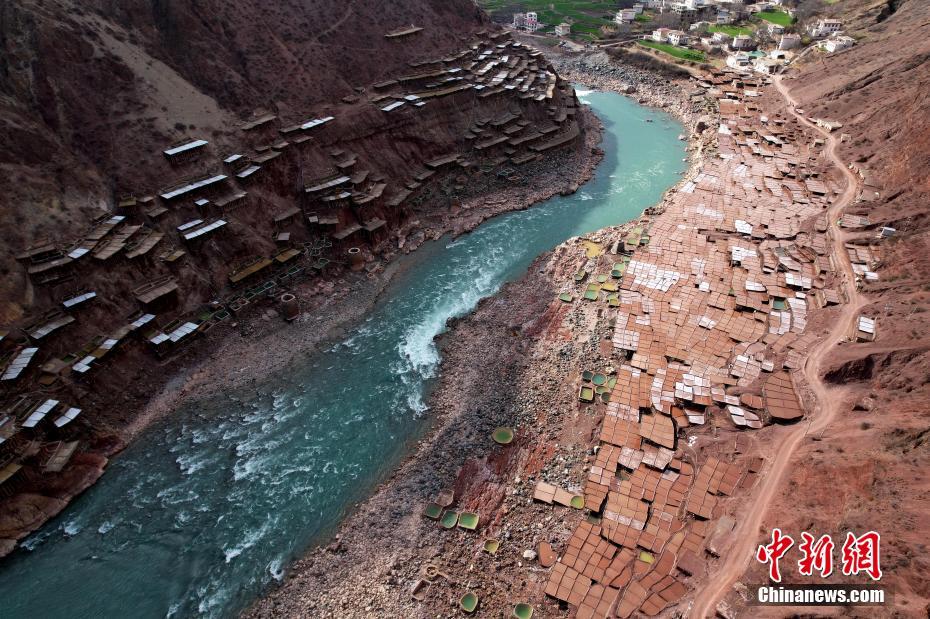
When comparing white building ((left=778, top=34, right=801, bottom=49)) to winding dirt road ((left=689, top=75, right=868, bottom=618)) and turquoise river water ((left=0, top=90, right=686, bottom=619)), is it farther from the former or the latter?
turquoise river water ((left=0, top=90, right=686, bottom=619))

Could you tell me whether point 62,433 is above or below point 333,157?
below

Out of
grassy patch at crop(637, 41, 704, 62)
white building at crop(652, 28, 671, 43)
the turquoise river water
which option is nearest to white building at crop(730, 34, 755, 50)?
grassy patch at crop(637, 41, 704, 62)

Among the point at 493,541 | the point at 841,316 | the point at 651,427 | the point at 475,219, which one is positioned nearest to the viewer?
the point at 493,541

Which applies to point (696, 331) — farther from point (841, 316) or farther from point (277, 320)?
point (277, 320)

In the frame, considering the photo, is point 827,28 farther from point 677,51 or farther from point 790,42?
point 677,51

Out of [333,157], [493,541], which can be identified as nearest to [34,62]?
[333,157]

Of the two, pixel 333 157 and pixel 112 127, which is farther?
pixel 333 157

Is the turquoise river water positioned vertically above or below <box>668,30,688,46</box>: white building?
below
